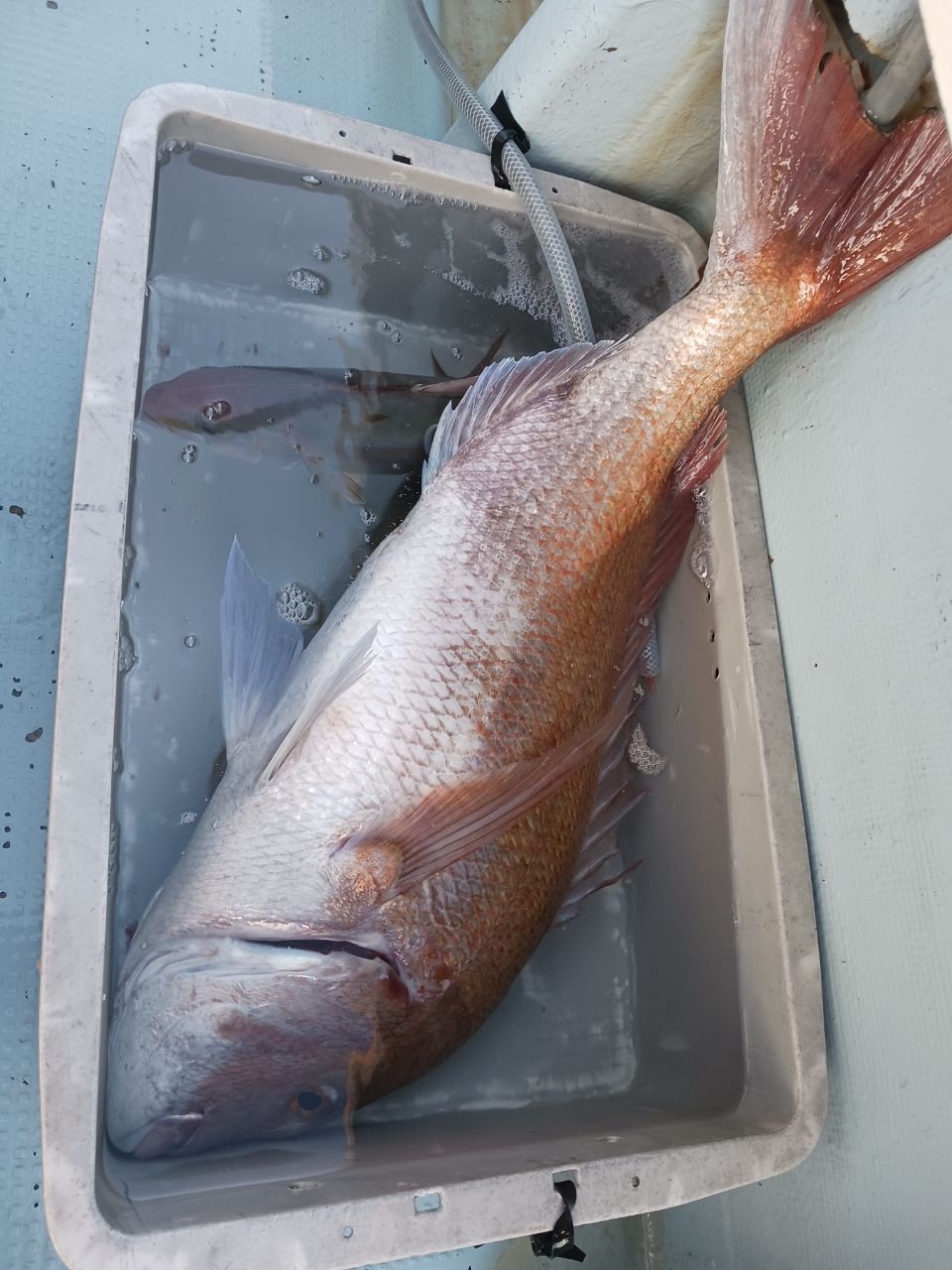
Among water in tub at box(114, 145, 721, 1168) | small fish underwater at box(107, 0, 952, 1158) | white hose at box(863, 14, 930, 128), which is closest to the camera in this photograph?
small fish underwater at box(107, 0, 952, 1158)

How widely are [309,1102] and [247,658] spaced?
0.62m

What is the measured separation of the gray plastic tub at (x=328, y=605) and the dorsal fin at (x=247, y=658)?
107 mm

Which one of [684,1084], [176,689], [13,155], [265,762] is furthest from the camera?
[13,155]

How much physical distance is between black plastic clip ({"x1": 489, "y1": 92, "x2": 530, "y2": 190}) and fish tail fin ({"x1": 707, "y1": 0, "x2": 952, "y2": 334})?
1.29ft

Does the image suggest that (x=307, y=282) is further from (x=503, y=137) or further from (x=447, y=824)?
(x=447, y=824)

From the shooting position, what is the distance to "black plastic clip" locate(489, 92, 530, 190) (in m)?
1.58

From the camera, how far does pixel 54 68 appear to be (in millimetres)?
1727

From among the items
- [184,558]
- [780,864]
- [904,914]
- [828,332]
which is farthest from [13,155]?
[904,914]

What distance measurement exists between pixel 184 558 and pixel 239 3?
135cm

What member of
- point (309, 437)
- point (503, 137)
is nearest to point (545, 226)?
point (503, 137)

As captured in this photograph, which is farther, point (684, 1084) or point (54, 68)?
point (54, 68)

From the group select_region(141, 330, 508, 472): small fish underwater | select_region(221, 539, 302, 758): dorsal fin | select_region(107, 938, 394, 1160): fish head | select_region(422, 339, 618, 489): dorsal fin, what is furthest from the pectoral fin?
select_region(141, 330, 508, 472): small fish underwater

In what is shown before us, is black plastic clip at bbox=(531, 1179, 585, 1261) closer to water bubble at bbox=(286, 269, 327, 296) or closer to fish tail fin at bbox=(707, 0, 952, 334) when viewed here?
fish tail fin at bbox=(707, 0, 952, 334)

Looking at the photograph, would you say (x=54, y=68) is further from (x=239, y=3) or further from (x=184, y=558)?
(x=184, y=558)
